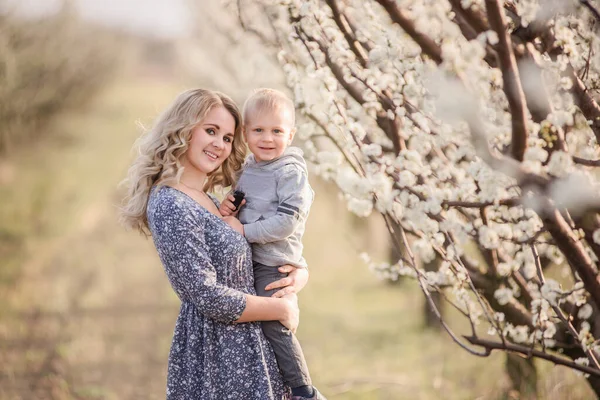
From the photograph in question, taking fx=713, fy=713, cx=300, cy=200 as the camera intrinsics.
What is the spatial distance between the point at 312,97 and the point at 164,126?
96 centimetres

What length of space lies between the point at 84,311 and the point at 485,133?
18.9ft

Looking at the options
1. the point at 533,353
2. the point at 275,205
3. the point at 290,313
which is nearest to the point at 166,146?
the point at 275,205

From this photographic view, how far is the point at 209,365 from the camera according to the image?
8.46ft

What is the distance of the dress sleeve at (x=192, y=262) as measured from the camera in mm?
2461

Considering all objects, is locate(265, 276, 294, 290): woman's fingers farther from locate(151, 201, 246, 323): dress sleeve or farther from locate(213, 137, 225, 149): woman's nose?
locate(213, 137, 225, 149): woman's nose

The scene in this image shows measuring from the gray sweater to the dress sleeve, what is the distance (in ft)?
0.70

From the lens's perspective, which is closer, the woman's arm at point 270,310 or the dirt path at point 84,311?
the woman's arm at point 270,310

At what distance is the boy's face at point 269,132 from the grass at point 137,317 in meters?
0.73

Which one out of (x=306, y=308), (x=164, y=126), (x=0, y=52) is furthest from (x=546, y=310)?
(x=0, y=52)

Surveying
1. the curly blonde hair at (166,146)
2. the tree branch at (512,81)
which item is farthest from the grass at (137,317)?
the tree branch at (512,81)

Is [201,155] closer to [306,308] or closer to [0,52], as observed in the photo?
[306,308]

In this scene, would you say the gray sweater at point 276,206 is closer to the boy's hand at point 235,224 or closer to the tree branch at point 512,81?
the boy's hand at point 235,224

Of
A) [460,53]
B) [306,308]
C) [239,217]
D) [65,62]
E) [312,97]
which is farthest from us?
[65,62]

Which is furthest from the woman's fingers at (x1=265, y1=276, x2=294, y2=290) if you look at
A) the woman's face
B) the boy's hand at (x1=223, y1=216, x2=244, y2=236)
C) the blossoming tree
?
the woman's face
